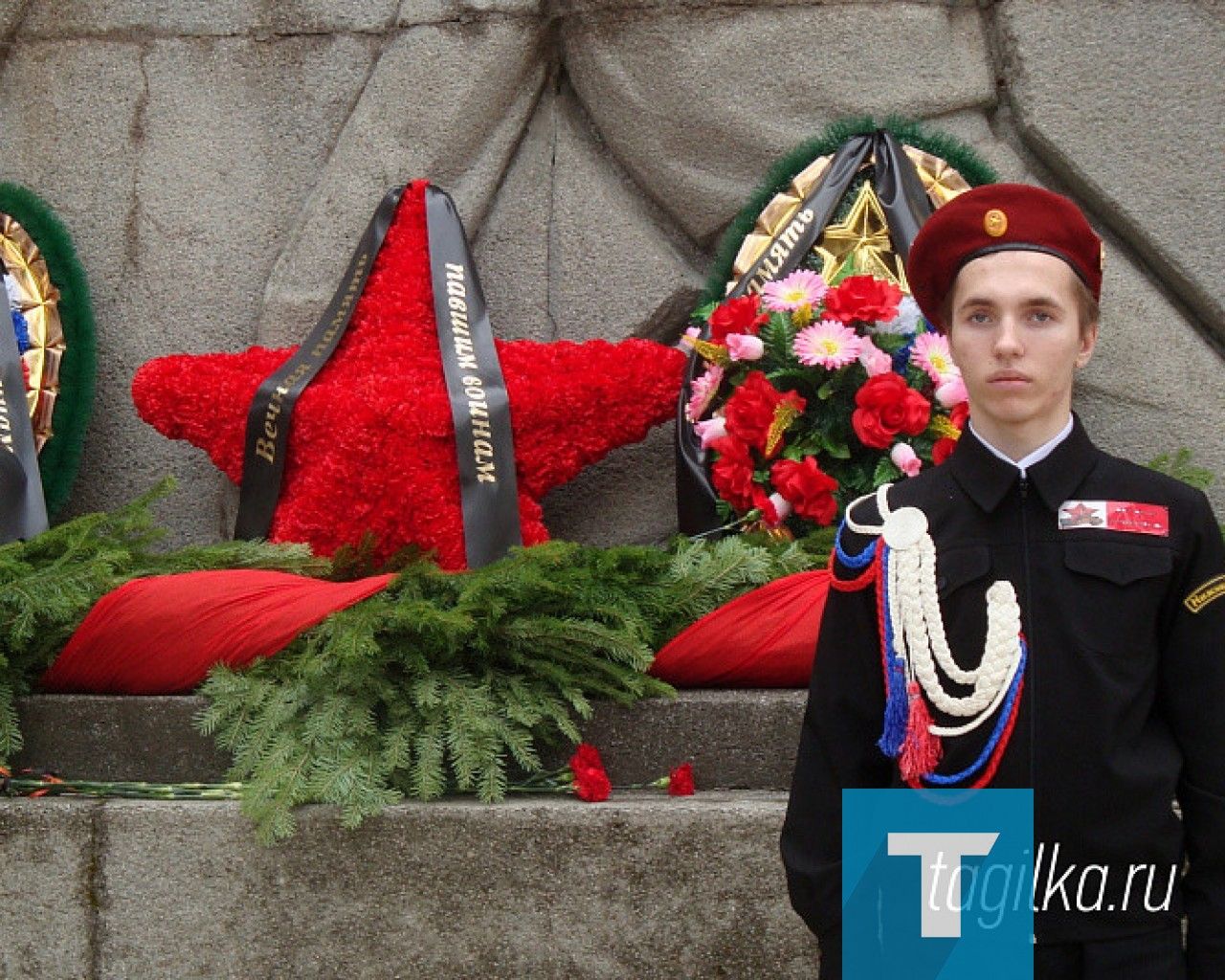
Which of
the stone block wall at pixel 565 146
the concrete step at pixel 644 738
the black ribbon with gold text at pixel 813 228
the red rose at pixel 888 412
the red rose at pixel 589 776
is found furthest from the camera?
the stone block wall at pixel 565 146

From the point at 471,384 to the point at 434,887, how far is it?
1.44 metres

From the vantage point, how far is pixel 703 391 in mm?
3801

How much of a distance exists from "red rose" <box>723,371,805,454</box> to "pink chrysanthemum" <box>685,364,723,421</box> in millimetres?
132

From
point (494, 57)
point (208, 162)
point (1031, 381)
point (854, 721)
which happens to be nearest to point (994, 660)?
point (854, 721)

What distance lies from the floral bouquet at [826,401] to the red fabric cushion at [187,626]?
98 cm

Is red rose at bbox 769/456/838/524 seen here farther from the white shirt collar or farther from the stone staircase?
the white shirt collar

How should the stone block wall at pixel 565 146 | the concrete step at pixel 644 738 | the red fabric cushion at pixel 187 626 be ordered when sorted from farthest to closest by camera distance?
the stone block wall at pixel 565 146 → the red fabric cushion at pixel 187 626 → the concrete step at pixel 644 738

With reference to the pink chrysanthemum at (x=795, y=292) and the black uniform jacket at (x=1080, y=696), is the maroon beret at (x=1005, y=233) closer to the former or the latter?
the black uniform jacket at (x=1080, y=696)

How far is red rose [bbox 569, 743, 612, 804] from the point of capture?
9.12 feet

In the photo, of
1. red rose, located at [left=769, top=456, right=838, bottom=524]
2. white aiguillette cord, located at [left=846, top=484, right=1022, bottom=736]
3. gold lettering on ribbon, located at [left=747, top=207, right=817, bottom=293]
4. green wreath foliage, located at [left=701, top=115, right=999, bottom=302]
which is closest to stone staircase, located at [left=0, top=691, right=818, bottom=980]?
red rose, located at [left=769, top=456, right=838, bottom=524]

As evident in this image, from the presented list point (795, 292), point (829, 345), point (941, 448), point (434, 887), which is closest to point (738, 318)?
point (795, 292)

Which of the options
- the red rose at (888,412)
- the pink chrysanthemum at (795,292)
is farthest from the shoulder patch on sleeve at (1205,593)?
the pink chrysanthemum at (795,292)

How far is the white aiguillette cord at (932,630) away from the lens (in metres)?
1.70

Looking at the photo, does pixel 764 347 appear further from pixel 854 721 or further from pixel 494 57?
pixel 854 721
